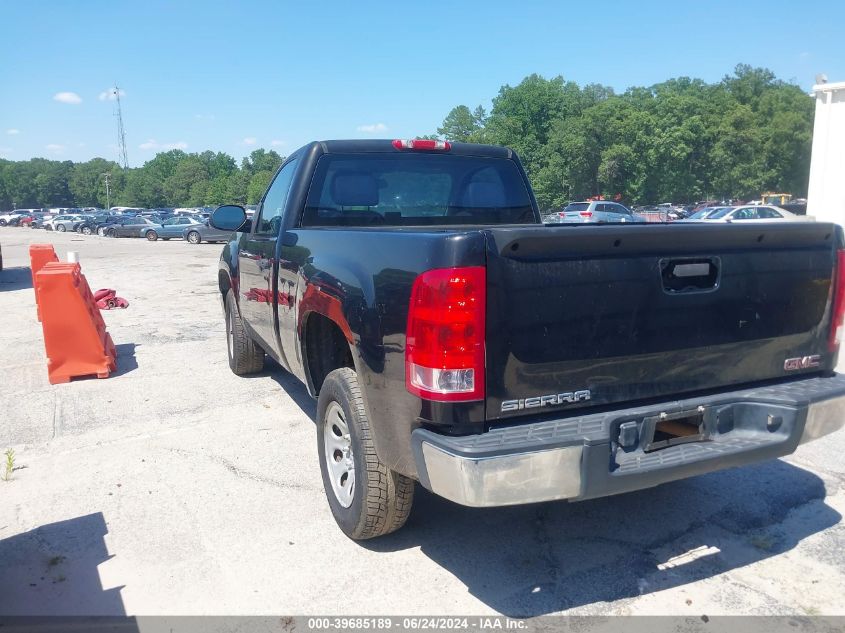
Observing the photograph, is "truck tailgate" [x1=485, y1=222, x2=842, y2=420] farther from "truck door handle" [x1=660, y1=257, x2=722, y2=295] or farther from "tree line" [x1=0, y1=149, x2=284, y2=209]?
"tree line" [x1=0, y1=149, x2=284, y2=209]

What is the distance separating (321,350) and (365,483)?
1.09 metres

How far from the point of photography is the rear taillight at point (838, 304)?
3375 mm

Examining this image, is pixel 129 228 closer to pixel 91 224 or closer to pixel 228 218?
pixel 91 224

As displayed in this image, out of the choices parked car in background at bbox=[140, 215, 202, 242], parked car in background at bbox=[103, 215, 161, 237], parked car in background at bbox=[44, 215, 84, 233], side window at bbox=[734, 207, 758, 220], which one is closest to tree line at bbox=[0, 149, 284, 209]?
parked car in background at bbox=[44, 215, 84, 233]

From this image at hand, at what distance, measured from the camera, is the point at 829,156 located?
75.4ft

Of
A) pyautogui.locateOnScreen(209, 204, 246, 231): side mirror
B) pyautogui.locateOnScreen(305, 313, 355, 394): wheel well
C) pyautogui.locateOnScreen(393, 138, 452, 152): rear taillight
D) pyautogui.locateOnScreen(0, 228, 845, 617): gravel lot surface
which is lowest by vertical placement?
pyautogui.locateOnScreen(0, 228, 845, 617): gravel lot surface

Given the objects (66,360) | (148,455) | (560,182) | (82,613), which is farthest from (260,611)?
(560,182)

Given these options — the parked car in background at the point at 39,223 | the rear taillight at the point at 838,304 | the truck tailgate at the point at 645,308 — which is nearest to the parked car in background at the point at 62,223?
the parked car in background at the point at 39,223

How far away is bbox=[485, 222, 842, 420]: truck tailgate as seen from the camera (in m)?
2.67

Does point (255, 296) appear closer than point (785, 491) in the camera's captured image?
No

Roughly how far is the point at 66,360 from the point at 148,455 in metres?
2.64

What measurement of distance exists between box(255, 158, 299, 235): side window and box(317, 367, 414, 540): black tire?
1.73 meters

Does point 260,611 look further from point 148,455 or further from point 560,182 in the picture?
point 560,182

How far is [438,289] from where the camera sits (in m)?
2.59
